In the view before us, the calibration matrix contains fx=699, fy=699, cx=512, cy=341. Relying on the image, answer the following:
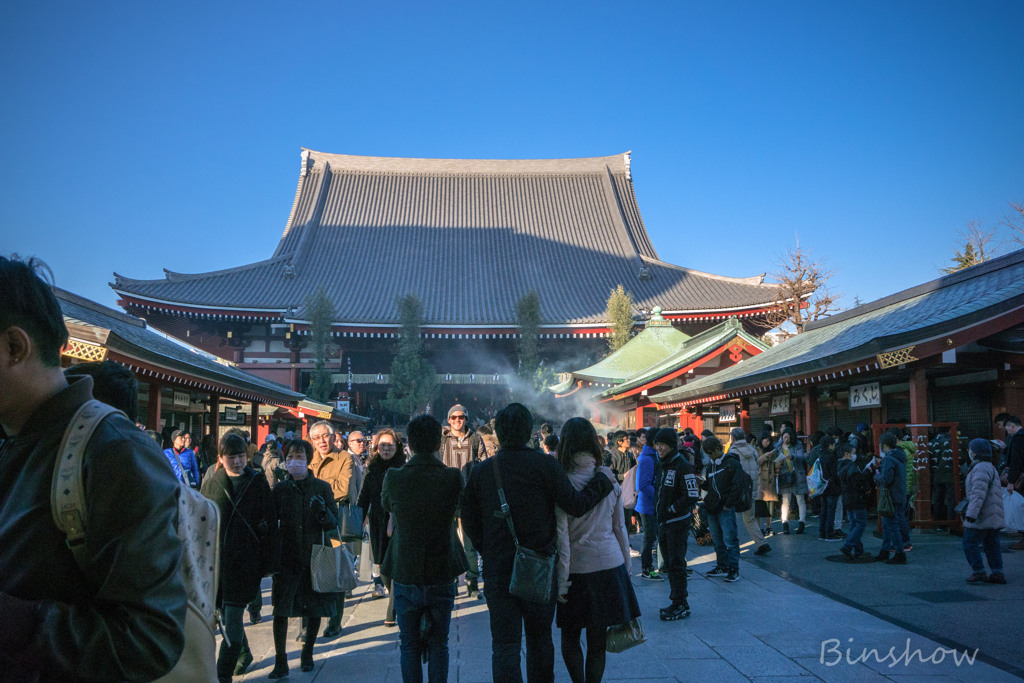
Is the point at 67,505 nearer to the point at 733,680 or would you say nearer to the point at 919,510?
the point at 733,680

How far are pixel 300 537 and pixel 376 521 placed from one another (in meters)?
0.93

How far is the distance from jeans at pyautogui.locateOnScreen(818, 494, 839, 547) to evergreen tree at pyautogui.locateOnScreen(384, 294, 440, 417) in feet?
53.3

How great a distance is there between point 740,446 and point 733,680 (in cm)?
451

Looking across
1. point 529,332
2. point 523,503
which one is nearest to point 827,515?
point 523,503

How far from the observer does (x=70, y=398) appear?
1.39 m

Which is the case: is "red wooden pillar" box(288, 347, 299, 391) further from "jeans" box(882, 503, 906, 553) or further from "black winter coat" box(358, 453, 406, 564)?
"jeans" box(882, 503, 906, 553)

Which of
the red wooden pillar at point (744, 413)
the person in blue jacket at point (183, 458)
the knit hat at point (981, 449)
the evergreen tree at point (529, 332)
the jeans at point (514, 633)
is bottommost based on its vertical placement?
the jeans at point (514, 633)

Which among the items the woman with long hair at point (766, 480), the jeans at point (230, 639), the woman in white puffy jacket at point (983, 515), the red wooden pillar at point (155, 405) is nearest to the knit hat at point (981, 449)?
the woman in white puffy jacket at point (983, 515)

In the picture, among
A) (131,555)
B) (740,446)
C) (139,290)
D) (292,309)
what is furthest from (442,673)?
(139,290)

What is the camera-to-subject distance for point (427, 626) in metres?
3.81

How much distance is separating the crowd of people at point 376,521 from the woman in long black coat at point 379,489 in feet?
0.07

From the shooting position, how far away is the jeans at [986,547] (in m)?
6.67

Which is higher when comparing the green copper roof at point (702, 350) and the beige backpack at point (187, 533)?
the green copper roof at point (702, 350)

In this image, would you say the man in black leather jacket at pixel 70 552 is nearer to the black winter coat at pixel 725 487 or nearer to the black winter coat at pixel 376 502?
the black winter coat at pixel 376 502
